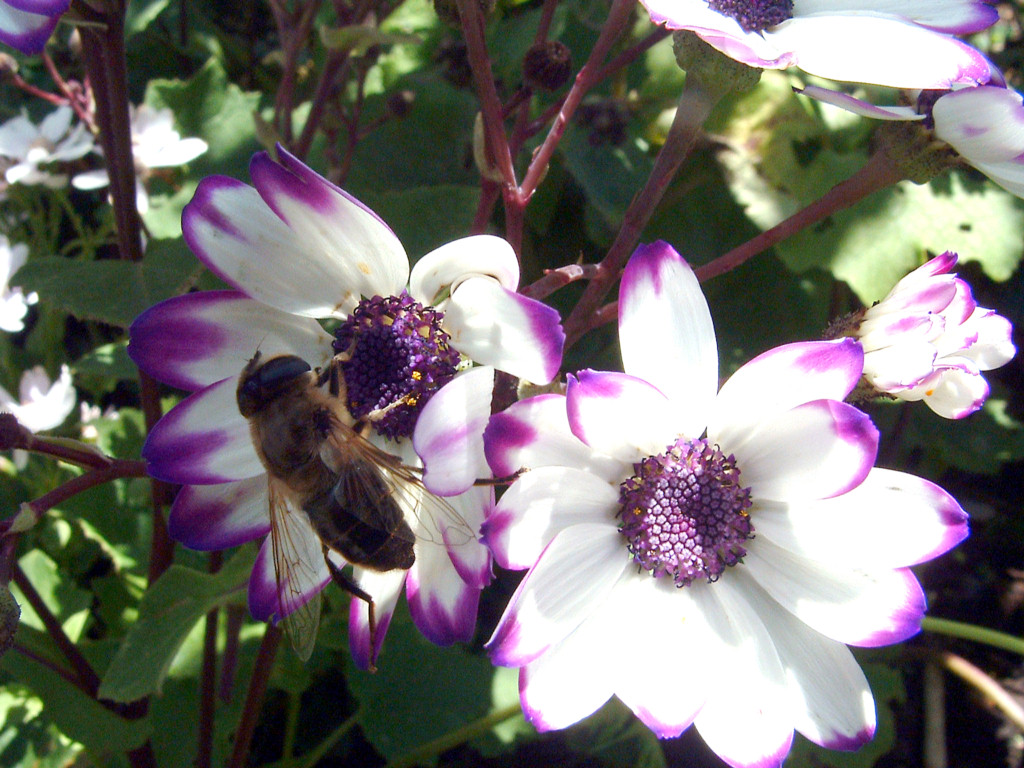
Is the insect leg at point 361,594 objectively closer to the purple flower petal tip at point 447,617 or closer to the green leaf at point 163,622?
the purple flower petal tip at point 447,617

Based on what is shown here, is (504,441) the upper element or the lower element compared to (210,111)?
upper

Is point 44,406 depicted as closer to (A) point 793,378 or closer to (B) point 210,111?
(B) point 210,111

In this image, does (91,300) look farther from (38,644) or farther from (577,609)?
(577,609)

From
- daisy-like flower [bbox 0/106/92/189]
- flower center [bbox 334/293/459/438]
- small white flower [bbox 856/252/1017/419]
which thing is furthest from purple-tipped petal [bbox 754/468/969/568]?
daisy-like flower [bbox 0/106/92/189]

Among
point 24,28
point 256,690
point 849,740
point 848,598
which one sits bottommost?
point 256,690

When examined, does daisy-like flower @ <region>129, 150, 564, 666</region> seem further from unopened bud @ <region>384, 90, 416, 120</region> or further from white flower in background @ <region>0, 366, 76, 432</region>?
white flower in background @ <region>0, 366, 76, 432</region>

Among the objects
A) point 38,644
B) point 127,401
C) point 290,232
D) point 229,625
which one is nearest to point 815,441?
point 290,232

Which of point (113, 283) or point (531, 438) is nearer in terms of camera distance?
point (531, 438)

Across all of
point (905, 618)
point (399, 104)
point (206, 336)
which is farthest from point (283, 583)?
point (399, 104)
